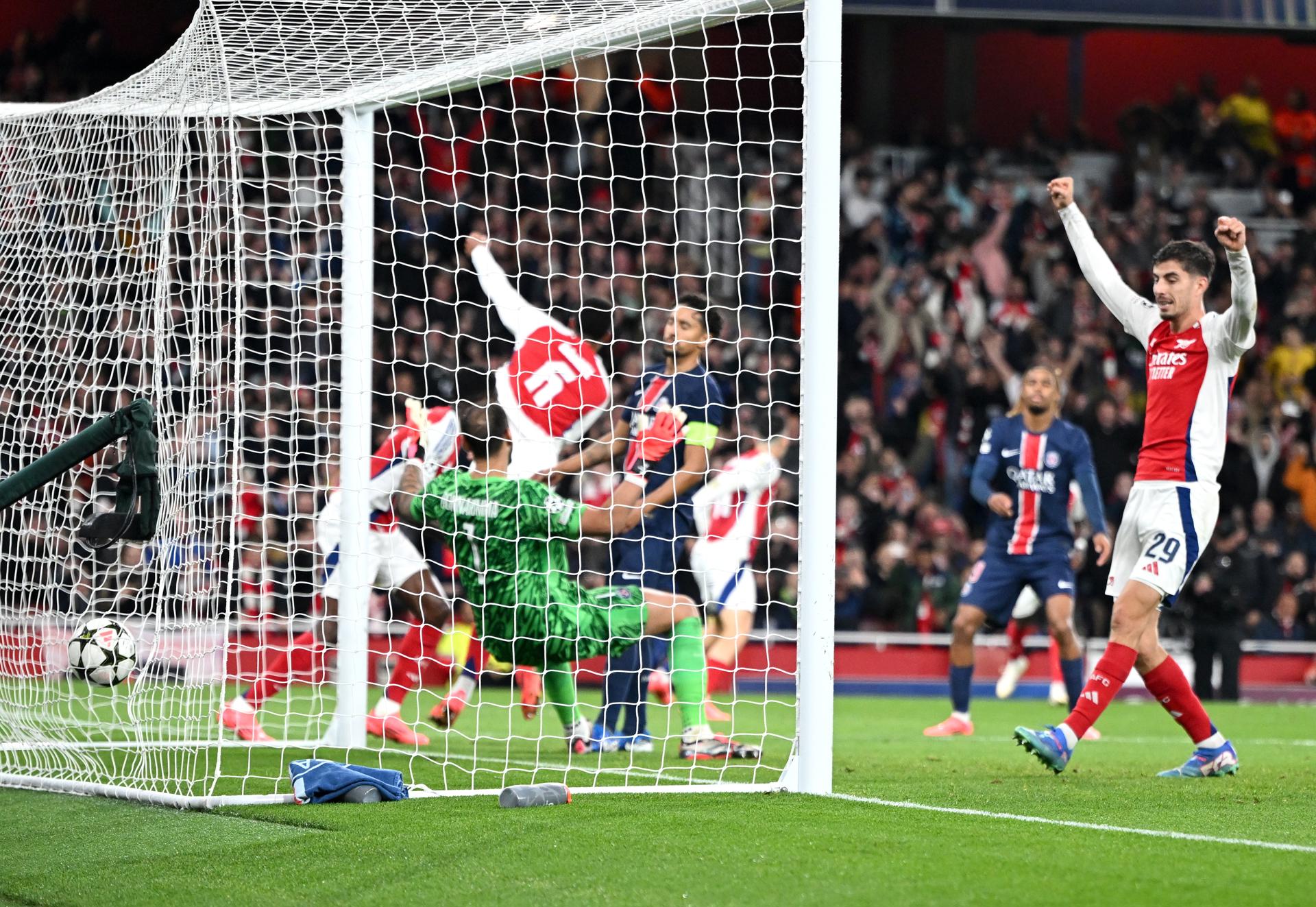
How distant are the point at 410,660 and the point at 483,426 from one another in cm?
145

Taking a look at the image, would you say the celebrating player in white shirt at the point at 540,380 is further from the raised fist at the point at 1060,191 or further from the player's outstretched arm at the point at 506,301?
the raised fist at the point at 1060,191

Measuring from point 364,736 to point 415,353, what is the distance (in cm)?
600

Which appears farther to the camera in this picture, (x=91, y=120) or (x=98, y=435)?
(x=91, y=120)

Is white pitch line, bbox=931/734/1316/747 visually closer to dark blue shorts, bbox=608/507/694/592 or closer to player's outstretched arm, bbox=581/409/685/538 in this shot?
dark blue shorts, bbox=608/507/694/592

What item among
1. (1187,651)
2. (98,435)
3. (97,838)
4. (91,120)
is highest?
(91,120)

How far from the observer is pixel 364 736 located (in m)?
8.59

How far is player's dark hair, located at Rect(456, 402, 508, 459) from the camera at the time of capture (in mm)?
7980

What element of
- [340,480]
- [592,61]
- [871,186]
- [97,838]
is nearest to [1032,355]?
[871,186]

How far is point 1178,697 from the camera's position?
24.0 ft

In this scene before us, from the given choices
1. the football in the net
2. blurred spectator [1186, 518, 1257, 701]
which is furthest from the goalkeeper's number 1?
blurred spectator [1186, 518, 1257, 701]

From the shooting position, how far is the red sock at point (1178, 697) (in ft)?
23.9

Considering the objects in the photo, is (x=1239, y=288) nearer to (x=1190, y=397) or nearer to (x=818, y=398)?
(x=1190, y=397)

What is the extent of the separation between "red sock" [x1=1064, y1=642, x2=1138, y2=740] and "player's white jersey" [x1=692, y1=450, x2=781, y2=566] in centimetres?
314

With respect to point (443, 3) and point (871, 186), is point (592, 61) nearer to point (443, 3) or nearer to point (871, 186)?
point (871, 186)
